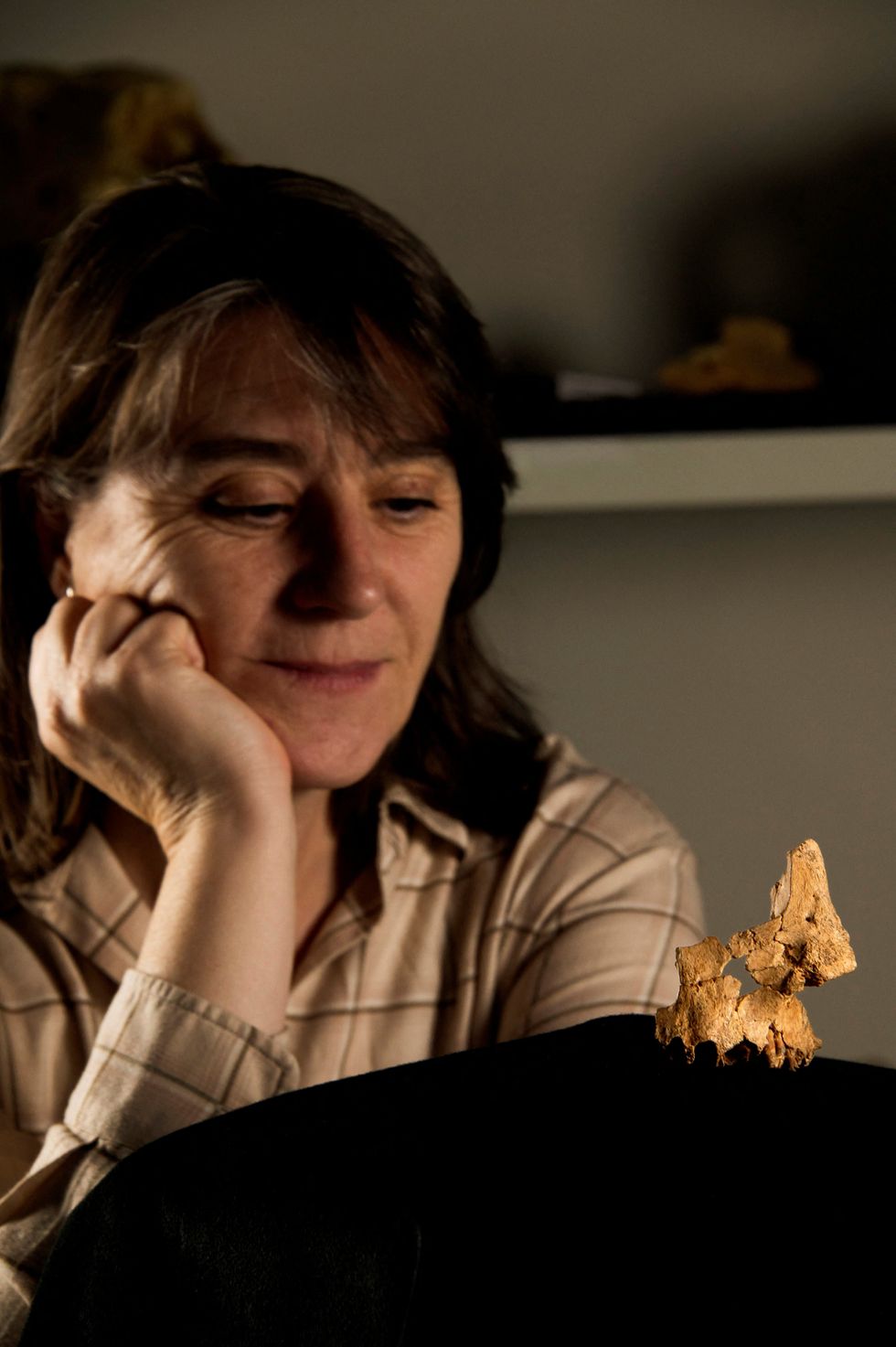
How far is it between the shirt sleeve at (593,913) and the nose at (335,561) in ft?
0.90

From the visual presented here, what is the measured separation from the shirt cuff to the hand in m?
0.17

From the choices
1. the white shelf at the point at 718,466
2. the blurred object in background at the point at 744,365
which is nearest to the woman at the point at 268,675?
the white shelf at the point at 718,466

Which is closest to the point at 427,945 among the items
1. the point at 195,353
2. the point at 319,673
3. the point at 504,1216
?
the point at 319,673

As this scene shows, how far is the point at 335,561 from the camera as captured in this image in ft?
3.14

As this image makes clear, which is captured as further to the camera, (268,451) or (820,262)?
(820,262)

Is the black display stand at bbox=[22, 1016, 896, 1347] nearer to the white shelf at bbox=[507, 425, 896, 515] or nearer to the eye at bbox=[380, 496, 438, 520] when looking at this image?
the eye at bbox=[380, 496, 438, 520]

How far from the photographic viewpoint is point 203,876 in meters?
0.88

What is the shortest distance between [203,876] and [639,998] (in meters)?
0.34

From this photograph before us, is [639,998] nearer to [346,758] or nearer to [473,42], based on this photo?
[346,758]

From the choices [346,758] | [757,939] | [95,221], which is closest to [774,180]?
[95,221]

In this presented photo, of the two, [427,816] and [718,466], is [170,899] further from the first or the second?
[718,466]

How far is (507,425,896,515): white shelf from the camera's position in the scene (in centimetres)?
147

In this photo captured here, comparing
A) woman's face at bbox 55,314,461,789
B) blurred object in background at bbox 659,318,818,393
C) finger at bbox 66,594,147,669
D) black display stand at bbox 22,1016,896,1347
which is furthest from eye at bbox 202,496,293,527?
blurred object in background at bbox 659,318,818,393

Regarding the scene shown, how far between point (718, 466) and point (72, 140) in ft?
2.55
